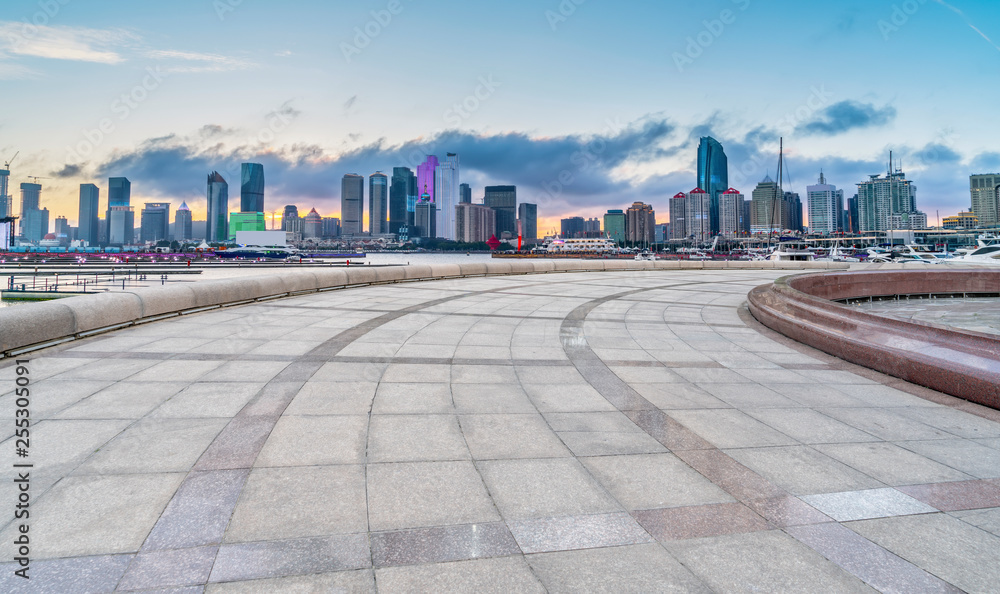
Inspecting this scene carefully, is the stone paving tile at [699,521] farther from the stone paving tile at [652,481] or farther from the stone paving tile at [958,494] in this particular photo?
the stone paving tile at [958,494]

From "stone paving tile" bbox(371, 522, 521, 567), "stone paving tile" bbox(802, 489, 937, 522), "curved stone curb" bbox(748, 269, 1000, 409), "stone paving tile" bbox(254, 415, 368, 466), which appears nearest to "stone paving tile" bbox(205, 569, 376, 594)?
"stone paving tile" bbox(371, 522, 521, 567)

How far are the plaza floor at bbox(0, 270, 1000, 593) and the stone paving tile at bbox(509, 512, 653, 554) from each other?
0.6 inches

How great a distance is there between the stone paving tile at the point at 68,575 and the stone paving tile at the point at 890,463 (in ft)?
16.8

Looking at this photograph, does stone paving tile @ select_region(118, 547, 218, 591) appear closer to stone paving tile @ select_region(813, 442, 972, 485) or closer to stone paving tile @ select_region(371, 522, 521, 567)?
stone paving tile @ select_region(371, 522, 521, 567)

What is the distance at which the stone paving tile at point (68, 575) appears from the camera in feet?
8.33

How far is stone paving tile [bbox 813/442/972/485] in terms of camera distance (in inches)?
156

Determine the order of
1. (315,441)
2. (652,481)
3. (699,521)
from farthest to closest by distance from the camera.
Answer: (315,441), (652,481), (699,521)

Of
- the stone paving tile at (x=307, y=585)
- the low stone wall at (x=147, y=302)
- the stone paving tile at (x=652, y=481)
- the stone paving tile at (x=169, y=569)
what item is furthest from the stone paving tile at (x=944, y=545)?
the low stone wall at (x=147, y=302)

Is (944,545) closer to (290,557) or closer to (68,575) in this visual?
(290,557)

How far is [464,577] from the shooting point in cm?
271

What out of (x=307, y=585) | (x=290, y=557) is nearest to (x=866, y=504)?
(x=307, y=585)

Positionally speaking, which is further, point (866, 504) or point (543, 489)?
point (543, 489)

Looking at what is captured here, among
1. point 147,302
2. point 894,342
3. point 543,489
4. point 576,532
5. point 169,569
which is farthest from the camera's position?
point 147,302

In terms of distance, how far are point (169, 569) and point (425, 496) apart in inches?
58.9
